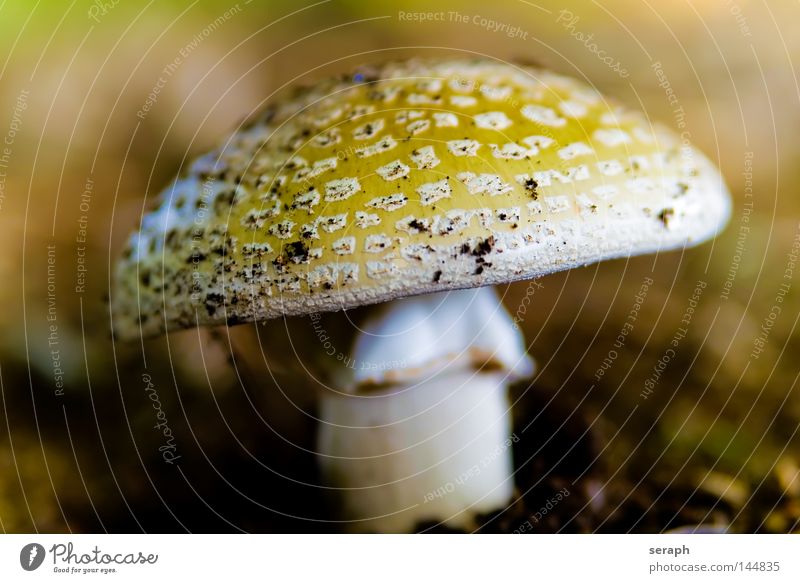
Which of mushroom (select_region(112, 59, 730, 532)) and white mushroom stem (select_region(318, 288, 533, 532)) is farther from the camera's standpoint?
white mushroom stem (select_region(318, 288, 533, 532))

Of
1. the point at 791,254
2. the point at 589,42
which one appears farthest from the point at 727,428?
the point at 589,42

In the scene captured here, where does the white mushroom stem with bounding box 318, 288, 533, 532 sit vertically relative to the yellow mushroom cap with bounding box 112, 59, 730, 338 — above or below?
below

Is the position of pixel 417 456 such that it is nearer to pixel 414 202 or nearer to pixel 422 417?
pixel 422 417

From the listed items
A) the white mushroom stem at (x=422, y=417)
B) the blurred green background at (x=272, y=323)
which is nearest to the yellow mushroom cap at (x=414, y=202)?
the blurred green background at (x=272, y=323)

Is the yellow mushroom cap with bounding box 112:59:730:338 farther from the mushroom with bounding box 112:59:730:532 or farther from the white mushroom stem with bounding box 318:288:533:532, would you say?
the white mushroom stem with bounding box 318:288:533:532

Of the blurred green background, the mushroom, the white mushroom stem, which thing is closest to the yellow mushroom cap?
the mushroom

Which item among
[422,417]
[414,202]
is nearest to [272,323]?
[422,417]

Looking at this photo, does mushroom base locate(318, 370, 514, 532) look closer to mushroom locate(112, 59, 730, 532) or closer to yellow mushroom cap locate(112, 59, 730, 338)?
mushroom locate(112, 59, 730, 532)

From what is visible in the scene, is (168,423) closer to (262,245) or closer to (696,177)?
(262,245)
